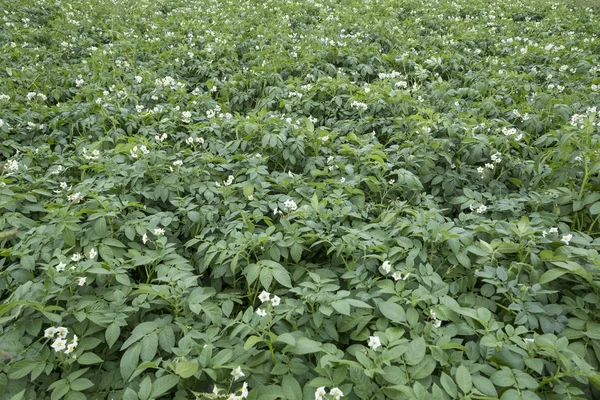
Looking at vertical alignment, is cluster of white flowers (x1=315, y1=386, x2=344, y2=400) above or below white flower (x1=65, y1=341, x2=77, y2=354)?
above

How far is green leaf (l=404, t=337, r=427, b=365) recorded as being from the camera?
5.13ft

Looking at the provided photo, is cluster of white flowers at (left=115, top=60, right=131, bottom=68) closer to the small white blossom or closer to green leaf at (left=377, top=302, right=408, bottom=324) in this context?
the small white blossom

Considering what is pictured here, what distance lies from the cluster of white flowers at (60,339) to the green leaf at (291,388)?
3.02 feet

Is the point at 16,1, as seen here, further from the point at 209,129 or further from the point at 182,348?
the point at 182,348

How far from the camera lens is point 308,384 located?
1.50 m

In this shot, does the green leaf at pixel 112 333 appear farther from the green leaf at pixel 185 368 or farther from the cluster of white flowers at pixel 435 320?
the cluster of white flowers at pixel 435 320

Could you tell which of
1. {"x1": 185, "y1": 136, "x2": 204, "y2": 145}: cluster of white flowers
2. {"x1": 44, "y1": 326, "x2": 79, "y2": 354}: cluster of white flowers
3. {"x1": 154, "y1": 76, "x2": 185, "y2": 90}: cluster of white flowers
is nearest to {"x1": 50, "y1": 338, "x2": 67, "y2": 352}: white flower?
{"x1": 44, "y1": 326, "x2": 79, "y2": 354}: cluster of white flowers

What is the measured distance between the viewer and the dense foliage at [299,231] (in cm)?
162

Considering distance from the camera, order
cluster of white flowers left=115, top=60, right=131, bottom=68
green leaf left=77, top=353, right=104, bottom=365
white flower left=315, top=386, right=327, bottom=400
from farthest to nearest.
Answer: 1. cluster of white flowers left=115, top=60, right=131, bottom=68
2. green leaf left=77, top=353, right=104, bottom=365
3. white flower left=315, top=386, right=327, bottom=400

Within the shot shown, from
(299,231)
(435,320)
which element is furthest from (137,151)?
(435,320)

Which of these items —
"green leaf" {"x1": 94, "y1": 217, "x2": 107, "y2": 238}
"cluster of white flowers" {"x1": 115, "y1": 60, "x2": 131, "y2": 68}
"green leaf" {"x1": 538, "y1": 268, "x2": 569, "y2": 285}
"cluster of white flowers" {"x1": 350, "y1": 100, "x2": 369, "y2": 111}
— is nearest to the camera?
"green leaf" {"x1": 538, "y1": 268, "x2": 569, "y2": 285}

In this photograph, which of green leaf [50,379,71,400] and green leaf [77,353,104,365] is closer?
green leaf [50,379,71,400]

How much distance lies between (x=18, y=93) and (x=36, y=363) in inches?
152

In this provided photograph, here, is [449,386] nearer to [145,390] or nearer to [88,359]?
[145,390]
